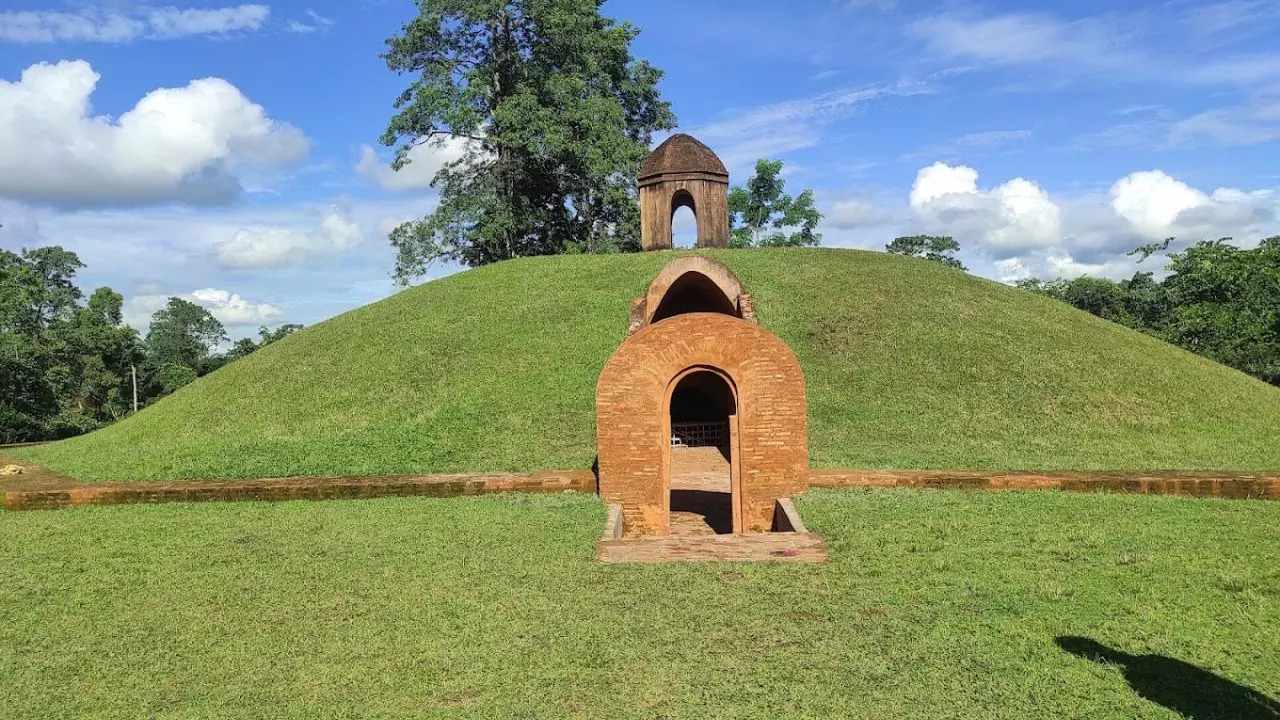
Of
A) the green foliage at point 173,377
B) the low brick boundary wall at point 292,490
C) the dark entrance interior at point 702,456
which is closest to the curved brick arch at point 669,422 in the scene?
the dark entrance interior at point 702,456

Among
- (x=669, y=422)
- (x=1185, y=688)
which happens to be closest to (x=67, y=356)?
(x=669, y=422)

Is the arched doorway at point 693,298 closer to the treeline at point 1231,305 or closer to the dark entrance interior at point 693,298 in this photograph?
the dark entrance interior at point 693,298

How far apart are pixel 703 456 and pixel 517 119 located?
15448 mm

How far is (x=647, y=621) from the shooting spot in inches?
196

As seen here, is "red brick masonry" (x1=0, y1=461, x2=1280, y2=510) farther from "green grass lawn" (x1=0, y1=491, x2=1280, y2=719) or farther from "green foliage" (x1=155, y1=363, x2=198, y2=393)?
"green foliage" (x1=155, y1=363, x2=198, y2=393)

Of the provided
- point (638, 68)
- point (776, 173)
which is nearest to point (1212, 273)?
point (776, 173)

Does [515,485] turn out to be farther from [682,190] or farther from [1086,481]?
[682,190]

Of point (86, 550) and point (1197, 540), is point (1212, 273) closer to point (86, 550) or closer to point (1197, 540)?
point (1197, 540)

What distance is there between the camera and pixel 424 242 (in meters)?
25.5

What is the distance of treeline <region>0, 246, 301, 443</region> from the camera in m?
23.9

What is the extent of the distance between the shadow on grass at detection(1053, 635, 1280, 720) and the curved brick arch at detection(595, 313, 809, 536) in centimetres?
404

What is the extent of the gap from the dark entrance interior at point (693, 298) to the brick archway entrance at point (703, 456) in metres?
1.20

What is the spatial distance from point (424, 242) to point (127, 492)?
16906mm

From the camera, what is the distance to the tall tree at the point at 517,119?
24.5 meters
